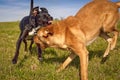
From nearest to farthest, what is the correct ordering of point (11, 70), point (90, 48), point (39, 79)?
point (39, 79) → point (11, 70) → point (90, 48)

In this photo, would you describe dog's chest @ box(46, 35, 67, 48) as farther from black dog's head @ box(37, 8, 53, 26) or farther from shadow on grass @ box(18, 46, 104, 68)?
shadow on grass @ box(18, 46, 104, 68)

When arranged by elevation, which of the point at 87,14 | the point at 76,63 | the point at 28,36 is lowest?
the point at 76,63

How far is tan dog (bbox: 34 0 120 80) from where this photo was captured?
7.72 meters

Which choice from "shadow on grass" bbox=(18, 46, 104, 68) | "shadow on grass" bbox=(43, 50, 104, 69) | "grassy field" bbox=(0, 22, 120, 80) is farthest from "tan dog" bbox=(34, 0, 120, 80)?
"shadow on grass" bbox=(18, 46, 104, 68)

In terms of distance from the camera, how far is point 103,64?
8.76 metres

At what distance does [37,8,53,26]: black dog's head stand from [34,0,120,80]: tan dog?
53 cm

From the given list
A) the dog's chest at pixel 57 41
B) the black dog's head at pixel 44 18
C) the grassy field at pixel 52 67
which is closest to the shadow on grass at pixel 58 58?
the grassy field at pixel 52 67

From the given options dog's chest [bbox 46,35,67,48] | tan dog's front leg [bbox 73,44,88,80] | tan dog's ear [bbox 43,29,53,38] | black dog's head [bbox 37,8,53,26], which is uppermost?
black dog's head [bbox 37,8,53,26]

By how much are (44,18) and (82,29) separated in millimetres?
1166

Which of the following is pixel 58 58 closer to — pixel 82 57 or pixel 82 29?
pixel 82 29

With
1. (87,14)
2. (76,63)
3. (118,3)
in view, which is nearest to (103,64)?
(76,63)

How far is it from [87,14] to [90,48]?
10.4 ft

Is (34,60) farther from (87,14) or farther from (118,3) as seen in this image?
(118,3)

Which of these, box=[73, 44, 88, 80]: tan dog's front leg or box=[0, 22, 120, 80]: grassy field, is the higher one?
box=[73, 44, 88, 80]: tan dog's front leg
